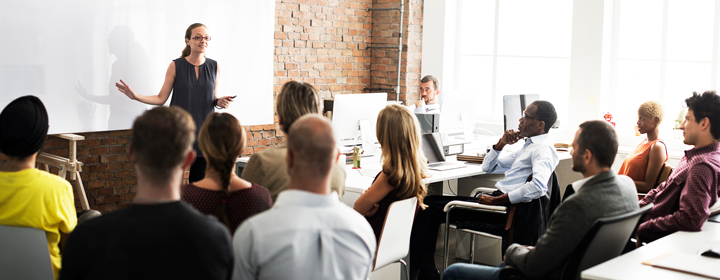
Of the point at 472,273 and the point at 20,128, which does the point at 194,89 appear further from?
the point at 472,273

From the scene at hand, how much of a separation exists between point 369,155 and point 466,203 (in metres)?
1.25

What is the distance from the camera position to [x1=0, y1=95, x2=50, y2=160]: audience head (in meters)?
1.96

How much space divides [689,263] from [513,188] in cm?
146

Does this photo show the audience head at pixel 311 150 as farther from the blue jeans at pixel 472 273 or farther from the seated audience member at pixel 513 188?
the seated audience member at pixel 513 188

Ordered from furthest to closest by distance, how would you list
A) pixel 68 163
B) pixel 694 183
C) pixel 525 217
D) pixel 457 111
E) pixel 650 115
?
pixel 457 111 → pixel 68 163 → pixel 650 115 → pixel 525 217 → pixel 694 183

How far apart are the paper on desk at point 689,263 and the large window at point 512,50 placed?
15.8 feet

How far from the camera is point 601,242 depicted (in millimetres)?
Answer: 2098

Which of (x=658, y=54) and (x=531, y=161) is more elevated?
(x=658, y=54)

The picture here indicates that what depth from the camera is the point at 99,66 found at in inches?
179

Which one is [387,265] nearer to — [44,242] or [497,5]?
[44,242]

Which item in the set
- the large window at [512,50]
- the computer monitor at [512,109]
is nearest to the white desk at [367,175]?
the computer monitor at [512,109]

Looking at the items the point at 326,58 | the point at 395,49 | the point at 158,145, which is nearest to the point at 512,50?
the point at 395,49

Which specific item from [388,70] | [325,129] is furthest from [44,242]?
[388,70]

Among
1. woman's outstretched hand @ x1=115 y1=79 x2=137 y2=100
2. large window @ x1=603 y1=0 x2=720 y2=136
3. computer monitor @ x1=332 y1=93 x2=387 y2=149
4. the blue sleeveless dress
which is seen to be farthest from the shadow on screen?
large window @ x1=603 y1=0 x2=720 y2=136
